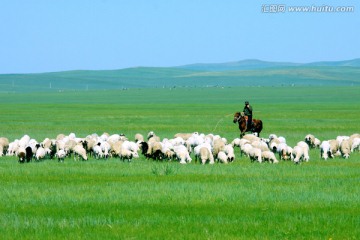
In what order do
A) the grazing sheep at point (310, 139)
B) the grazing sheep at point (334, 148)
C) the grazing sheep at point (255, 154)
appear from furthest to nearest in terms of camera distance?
the grazing sheep at point (310, 139) < the grazing sheep at point (334, 148) < the grazing sheep at point (255, 154)

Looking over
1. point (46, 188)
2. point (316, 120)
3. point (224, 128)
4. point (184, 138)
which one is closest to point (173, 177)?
point (46, 188)

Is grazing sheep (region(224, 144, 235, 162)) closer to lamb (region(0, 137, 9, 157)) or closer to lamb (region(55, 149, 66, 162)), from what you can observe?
lamb (region(55, 149, 66, 162))

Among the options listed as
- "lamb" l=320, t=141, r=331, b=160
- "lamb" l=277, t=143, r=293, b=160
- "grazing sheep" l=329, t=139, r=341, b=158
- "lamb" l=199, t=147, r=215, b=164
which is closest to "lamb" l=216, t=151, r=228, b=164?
"lamb" l=199, t=147, r=215, b=164

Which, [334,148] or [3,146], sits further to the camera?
[3,146]

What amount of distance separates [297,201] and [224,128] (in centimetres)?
3234

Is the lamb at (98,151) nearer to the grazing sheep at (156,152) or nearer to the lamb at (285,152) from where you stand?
the grazing sheep at (156,152)

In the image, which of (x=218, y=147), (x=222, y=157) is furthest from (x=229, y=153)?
(x=218, y=147)

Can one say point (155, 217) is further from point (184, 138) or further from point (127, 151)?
point (184, 138)

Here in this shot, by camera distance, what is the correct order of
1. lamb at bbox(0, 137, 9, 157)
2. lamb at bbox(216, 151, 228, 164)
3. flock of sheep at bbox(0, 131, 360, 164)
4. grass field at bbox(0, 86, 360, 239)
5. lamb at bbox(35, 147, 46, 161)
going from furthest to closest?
lamb at bbox(0, 137, 9, 157) → lamb at bbox(35, 147, 46, 161) → flock of sheep at bbox(0, 131, 360, 164) → lamb at bbox(216, 151, 228, 164) → grass field at bbox(0, 86, 360, 239)

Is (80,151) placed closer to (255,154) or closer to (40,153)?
(40,153)

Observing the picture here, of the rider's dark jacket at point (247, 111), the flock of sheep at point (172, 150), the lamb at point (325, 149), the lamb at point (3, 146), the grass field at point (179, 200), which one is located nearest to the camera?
the grass field at point (179, 200)

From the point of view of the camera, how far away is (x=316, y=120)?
186 feet

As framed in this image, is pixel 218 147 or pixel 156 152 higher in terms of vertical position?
pixel 218 147

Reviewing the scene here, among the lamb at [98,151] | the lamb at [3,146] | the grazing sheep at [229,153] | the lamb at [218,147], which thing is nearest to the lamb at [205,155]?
the grazing sheep at [229,153]
